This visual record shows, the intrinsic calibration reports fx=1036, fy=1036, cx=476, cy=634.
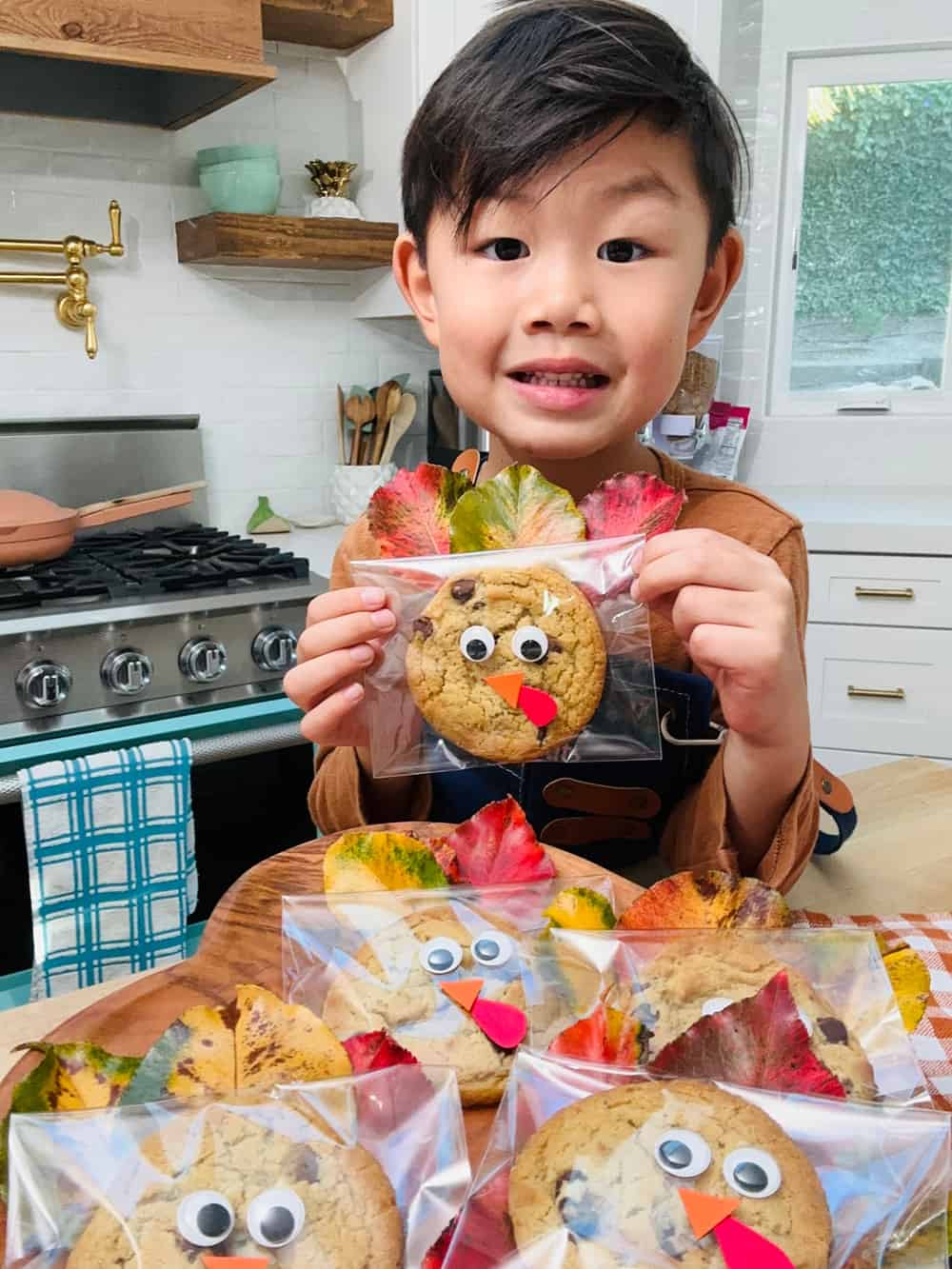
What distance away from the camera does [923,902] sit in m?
0.82

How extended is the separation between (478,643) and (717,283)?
0.41 m

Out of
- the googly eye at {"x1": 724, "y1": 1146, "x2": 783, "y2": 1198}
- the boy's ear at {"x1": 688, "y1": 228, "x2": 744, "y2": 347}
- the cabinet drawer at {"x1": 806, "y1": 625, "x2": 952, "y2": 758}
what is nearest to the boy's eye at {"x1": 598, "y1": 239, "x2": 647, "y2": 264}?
the boy's ear at {"x1": 688, "y1": 228, "x2": 744, "y2": 347}

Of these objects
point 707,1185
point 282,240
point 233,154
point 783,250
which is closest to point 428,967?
point 707,1185

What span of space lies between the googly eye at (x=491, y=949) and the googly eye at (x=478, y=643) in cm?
18

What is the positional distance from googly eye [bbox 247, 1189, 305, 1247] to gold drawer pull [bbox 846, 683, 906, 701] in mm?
2444

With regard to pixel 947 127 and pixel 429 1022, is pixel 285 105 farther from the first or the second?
pixel 429 1022

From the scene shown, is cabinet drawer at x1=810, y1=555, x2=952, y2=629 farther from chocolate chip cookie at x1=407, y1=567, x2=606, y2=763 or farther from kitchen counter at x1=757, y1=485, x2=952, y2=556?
chocolate chip cookie at x1=407, y1=567, x2=606, y2=763

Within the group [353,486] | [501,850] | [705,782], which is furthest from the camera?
[353,486]

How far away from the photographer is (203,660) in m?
1.72

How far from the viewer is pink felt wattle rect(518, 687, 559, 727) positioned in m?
0.67

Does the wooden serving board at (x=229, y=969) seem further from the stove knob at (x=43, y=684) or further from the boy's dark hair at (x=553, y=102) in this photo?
the stove knob at (x=43, y=684)

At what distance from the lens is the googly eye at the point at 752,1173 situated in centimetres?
40

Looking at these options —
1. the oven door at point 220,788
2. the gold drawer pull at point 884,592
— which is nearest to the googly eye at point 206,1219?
the oven door at point 220,788

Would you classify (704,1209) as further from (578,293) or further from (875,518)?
(875,518)
